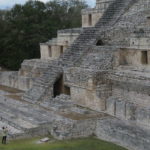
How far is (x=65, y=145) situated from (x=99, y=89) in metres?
3.55

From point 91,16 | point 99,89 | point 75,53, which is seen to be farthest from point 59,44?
point 99,89

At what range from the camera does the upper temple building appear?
918 inches

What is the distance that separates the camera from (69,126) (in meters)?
15.4

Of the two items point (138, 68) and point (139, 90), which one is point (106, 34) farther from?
point (139, 90)

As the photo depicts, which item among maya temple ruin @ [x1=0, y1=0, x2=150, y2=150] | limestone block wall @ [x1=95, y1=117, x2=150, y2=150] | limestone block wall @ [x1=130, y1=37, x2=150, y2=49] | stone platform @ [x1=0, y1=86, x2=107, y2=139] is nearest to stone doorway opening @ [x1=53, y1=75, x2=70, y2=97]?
maya temple ruin @ [x1=0, y1=0, x2=150, y2=150]

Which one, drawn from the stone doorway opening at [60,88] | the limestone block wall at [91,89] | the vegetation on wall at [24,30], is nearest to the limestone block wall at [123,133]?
the limestone block wall at [91,89]

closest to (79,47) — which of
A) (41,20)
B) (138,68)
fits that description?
(138,68)

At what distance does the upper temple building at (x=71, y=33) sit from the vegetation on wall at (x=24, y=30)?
10.8 meters

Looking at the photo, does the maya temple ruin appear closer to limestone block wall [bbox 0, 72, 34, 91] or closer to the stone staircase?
the stone staircase

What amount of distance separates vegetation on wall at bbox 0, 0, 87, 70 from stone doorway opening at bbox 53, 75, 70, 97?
1658cm

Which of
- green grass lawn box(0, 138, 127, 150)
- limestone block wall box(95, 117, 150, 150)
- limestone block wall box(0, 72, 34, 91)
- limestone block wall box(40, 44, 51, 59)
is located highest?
limestone block wall box(40, 44, 51, 59)

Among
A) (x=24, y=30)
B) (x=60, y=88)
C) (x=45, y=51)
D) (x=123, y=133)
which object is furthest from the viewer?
(x=24, y=30)

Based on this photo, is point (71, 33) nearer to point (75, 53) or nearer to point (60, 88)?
point (75, 53)

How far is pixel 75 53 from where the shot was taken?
20359 millimetres
